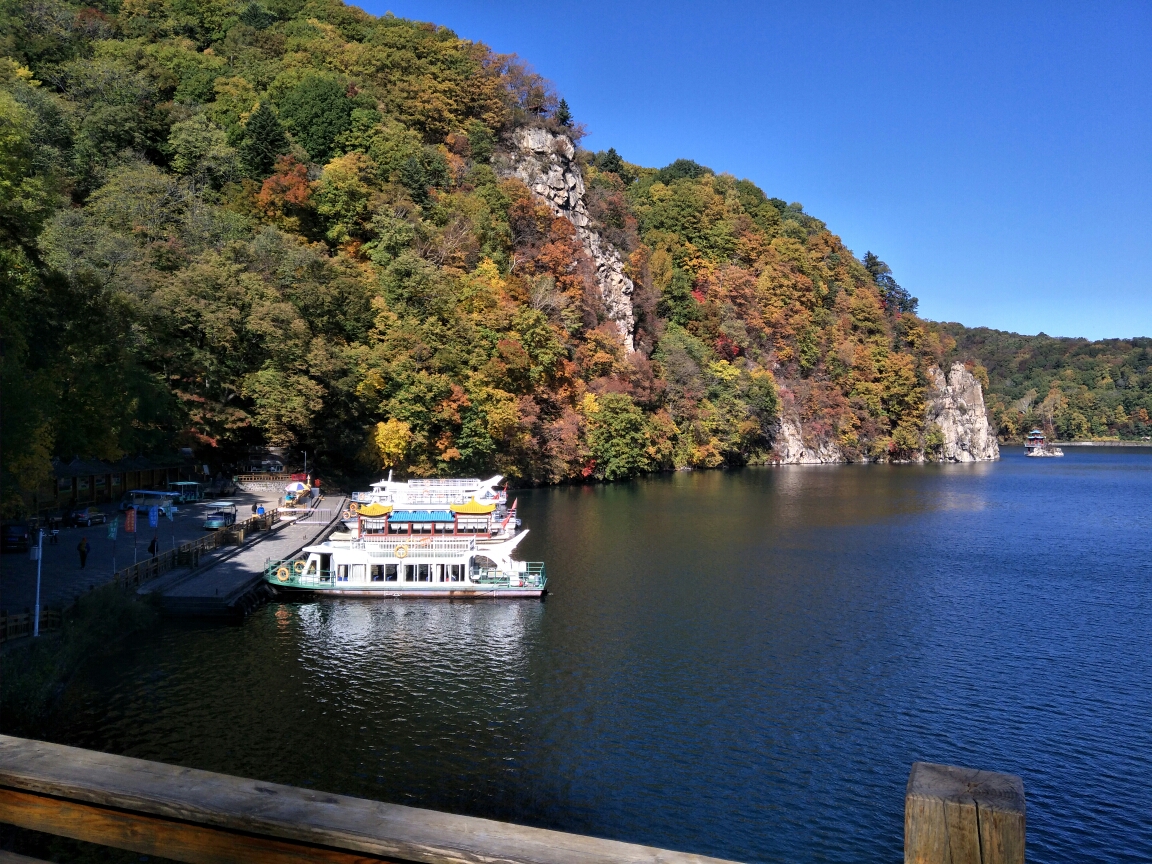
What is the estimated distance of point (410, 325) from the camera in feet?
234

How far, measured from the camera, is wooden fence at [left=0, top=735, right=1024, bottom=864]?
8.66 feet

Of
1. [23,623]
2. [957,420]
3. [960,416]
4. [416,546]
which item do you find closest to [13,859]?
[23,623]

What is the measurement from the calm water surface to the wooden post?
1776 centimetres

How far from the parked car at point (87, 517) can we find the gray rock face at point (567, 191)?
67936 millimetres

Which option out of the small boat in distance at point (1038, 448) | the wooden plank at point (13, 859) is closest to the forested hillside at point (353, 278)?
the wooden plank at point (13, 859)

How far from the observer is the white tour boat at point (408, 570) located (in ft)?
134

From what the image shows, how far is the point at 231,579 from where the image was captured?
38.9 m

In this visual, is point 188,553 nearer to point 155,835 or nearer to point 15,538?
point 15,538

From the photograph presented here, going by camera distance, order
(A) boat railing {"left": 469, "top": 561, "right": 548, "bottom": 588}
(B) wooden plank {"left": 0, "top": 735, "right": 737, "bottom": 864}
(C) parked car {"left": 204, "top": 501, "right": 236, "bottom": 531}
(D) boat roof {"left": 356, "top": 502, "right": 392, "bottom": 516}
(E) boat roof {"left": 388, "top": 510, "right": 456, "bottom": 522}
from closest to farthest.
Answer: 1. (B) wooden plank {"left": 0, "top": 735, "right": 737, "bottom": 864}
2. (A) boat railing {"left": 469, "top": 561, "right": 548, "bottom": 588}
3. (D) boat roof {"left": 356, "top": 502, "right": 392, "bottom": 516}
4. (C) parked car {"left": 204, "top": 501, "right": 236, "bottom": 531}
5. (E) boat roof {"left": 388, "top": 510, "right": 456, "bottom": 522}

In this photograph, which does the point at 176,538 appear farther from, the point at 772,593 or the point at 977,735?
Answer: the point at 977,735

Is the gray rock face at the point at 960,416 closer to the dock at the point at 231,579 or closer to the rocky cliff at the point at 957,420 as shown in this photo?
the rocky cliff at the point at 957,420

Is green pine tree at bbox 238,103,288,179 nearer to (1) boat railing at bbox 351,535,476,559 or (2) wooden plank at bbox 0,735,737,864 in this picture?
(1) boat railing at bbox 351,535,476,559

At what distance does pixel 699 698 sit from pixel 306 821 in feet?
85.4

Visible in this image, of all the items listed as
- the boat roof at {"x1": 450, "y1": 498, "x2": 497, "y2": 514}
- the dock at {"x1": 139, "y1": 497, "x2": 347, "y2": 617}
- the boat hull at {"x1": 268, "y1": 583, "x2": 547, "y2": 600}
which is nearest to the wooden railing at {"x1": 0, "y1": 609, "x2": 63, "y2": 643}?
the dock at {"x1": 139, "y1": 497, "x2": 347, "y2": 617}
